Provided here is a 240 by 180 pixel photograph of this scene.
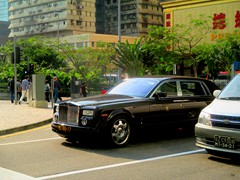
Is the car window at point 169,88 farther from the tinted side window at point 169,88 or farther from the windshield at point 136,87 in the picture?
the windshield at point 136,87

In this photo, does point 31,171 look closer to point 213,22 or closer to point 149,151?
point 149,151

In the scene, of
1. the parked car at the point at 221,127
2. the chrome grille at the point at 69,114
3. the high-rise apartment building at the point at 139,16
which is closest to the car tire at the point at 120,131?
the chrome grille at the point at 69,114

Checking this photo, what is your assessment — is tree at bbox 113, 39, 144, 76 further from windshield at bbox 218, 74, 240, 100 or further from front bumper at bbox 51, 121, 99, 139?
windshield at bbox 218, 74, 240, 100

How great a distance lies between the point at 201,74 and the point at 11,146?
3286cm

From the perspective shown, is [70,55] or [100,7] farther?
[100,7]

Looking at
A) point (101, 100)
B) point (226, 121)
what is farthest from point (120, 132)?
point (226, 121)

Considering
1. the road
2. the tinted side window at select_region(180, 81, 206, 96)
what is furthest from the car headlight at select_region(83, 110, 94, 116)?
the tinted side window at select_region(180, 81, 206, 96)

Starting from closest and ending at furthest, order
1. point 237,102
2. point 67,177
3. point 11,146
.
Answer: point 67,177
point 237,102
point 11,146

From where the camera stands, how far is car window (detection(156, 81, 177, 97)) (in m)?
9.44

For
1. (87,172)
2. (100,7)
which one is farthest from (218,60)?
(100,7)

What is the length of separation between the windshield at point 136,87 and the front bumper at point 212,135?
215 cm

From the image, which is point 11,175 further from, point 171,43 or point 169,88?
point 171,43

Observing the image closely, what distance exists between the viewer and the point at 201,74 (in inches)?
1581

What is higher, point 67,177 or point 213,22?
point 213,22
